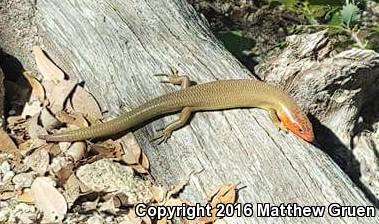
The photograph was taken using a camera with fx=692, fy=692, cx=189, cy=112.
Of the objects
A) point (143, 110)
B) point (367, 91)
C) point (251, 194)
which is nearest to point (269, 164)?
point (251, 194)

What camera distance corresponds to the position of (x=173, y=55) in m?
4.45

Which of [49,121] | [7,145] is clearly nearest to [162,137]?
[49,121]

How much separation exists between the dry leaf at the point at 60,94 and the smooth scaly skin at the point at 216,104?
0.30 meters

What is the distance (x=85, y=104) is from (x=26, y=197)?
0.73 m

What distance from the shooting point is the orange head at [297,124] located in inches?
163

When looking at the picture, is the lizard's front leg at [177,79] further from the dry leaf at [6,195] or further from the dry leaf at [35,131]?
the dry leaf at [6,195]

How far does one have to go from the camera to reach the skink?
4.10 metres

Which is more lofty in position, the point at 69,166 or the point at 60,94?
the point at 60,94

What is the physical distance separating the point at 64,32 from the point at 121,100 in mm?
640

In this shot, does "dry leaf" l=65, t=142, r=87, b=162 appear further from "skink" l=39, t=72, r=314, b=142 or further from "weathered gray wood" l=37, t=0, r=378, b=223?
"weathered gray wood" l=37, t=0, r=378, b=223

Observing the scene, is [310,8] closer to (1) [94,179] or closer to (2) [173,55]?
(2) [173,55]

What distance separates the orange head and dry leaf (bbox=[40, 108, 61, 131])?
1370 mm

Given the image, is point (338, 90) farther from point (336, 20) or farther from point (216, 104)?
point (336, 20)

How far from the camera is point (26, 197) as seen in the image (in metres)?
3.90
